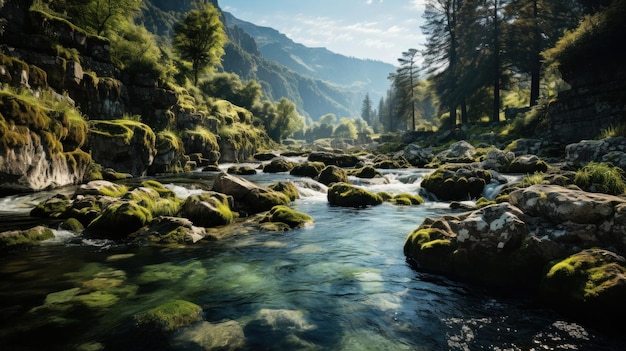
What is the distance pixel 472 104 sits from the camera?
5844cm

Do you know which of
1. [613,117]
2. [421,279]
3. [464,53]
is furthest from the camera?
[464,53]

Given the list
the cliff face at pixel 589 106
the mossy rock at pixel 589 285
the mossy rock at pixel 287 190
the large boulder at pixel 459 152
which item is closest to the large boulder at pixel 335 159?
the large boulder at pixel 459 152

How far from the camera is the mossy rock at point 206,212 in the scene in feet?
40.4

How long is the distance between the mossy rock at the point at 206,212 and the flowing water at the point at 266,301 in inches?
88.5

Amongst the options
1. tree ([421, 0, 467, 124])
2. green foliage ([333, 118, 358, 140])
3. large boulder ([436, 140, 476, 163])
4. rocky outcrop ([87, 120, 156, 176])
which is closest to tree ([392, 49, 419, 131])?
tree ([421, 0, 467, 124])

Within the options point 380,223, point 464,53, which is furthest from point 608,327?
point 464,53

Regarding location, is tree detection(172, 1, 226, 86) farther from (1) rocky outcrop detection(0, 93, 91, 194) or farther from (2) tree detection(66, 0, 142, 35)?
(1) rocky outcrop detection(0, 93, 91, 194)

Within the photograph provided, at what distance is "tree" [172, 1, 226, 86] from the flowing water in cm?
5120

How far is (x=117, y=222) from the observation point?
1064cm

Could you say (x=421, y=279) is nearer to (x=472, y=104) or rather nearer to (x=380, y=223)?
(x=380, y=223)

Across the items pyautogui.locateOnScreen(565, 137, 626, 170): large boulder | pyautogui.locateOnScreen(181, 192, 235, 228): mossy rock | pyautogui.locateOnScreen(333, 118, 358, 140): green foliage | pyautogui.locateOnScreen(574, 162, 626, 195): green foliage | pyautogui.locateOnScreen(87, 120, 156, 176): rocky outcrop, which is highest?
pyautogui.locateOnScreen(333, 118, 358, 140): green foliage

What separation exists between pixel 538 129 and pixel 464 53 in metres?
24.5

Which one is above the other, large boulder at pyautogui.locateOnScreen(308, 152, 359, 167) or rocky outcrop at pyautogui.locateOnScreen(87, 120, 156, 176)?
rocky outcrop at pyautogui.locateOnScreen(87, 120, 156, 176)

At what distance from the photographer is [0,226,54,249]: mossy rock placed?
8.95m
